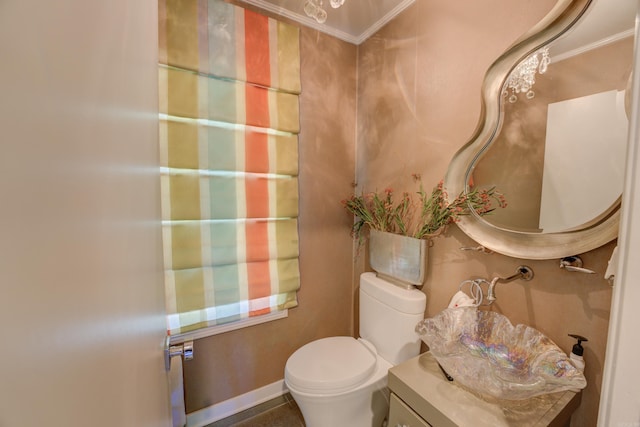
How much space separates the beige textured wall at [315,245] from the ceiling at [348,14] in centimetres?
7

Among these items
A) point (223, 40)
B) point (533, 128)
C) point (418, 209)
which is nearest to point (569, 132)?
point (533, 128)

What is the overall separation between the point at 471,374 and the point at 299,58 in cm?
189

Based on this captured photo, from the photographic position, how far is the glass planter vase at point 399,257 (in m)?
1.34

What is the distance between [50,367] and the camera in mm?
153

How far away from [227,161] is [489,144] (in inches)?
53.7

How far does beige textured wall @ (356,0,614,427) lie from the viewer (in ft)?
2.97

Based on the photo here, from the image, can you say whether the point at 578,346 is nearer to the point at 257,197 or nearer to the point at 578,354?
the point at 578,354

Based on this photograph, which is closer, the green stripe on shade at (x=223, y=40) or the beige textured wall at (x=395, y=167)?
the beige textured wall at (x=395, y=167)

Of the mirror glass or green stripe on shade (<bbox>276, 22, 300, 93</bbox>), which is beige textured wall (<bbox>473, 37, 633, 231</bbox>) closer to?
the mirror glass

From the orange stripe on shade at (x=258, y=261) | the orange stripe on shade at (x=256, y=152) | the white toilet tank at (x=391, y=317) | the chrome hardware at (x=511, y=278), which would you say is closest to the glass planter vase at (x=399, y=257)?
the white toilet tank at (x=391, y=317)

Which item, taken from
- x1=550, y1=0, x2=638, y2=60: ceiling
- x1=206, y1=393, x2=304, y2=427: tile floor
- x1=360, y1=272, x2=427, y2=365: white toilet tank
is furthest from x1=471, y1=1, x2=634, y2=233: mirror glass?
x1=206, y1=393, x2=304, y2=427: tile floor

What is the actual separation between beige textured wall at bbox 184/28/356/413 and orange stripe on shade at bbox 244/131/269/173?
10.5 inches

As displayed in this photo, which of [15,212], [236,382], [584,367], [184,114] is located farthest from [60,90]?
[236,382]

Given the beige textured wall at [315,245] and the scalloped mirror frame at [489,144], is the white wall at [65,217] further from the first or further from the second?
the beige textured wall at [315,245]
